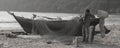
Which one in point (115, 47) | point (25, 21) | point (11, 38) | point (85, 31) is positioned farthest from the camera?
point (25, 21)

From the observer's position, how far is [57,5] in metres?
148

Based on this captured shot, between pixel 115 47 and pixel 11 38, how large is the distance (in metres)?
8.59

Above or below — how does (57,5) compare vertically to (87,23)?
above

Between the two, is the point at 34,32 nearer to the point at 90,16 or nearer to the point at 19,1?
the point at 90,16

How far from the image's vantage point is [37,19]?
22250 mm

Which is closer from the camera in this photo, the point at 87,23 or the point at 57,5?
the point at 87,23

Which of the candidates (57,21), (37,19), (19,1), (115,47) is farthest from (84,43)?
(19,1)

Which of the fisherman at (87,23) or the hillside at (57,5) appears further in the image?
the hillside at (57,5)

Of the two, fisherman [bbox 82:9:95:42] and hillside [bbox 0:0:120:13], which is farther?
hillside [bbox 0:0:120:13]

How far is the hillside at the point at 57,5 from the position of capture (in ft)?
451

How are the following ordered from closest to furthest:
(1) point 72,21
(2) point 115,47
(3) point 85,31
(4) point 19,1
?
(2) point 115,47 < (3) point 85,31 < (1) point 72,21 < (4) point 19,1

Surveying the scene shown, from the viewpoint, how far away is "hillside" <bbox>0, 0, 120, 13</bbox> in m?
138

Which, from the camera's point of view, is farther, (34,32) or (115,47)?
(34,32)

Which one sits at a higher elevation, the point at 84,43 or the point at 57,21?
the point at 57,21
